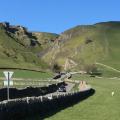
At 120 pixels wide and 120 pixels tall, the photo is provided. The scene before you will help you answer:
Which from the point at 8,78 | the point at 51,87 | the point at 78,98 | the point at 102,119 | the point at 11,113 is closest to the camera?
the point at 11,113

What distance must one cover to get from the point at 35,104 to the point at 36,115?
1412 millimetres

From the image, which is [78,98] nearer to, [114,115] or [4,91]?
[4,91]

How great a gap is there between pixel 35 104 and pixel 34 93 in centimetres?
3481

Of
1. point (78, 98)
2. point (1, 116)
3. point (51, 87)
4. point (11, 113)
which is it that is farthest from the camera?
point (51, 87)

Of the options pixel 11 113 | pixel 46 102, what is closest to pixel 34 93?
pixel 46 102

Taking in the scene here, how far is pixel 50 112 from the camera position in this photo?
131ft

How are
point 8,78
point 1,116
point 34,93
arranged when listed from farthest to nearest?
1. point 34,93
2. point 8,78
3. point 1,116

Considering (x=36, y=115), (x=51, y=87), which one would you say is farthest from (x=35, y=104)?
(x=51, y=87)

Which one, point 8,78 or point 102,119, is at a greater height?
point 8,78

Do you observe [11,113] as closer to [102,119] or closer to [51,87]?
[102,119]

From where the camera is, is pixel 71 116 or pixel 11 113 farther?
pixel 71 116

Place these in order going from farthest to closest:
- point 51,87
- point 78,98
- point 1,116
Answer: point 51,87, point 78,98, point 1,116

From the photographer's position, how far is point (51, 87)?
90.9 metres

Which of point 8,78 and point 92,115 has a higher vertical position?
point 8,78
